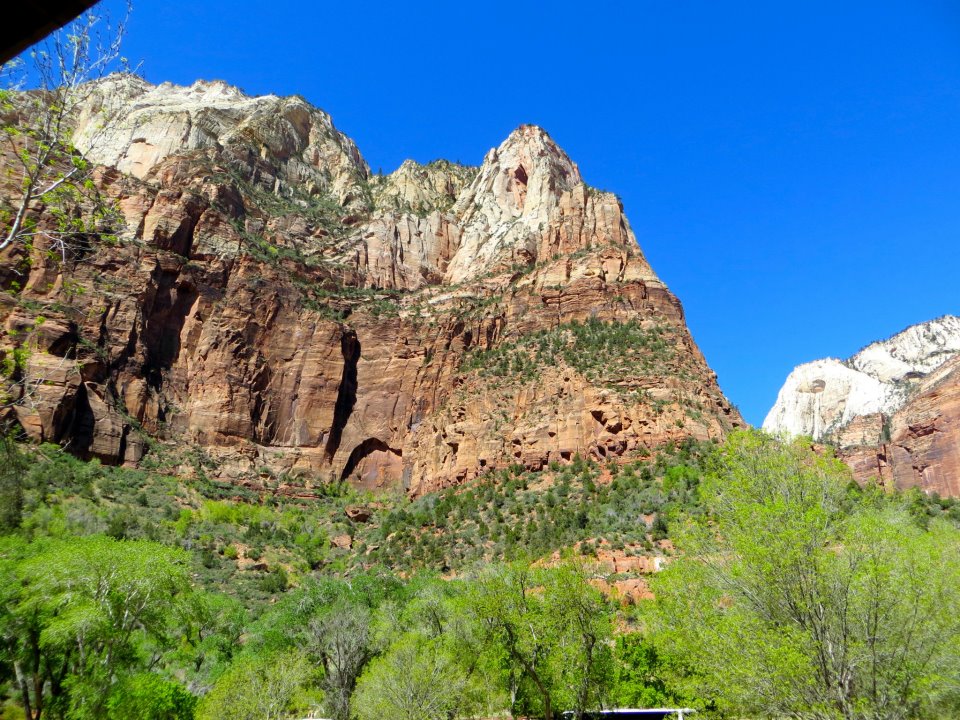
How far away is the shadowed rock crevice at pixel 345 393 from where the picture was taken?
2825 inches

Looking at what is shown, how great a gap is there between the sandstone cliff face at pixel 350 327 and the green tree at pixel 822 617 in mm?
38532

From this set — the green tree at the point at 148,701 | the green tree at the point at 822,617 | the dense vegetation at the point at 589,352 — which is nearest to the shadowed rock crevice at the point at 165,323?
the dense vegetation at the point at 589,352

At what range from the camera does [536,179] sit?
88125mm

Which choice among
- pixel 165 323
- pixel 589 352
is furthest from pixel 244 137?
pixel 589 352

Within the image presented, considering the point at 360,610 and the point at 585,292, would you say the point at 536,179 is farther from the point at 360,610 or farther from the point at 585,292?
the point at 360,610

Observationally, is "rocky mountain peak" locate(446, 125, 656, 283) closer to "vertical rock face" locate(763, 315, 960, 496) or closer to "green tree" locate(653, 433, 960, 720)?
"vertical rock face" locate(763, 315, 960, 496)

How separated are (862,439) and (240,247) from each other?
343ft

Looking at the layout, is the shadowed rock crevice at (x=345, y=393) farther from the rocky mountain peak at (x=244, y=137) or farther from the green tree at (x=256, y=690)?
the green tree at (x=256, y=690)

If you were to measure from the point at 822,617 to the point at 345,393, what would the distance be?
67723 millimetres

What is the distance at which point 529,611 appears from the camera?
2136 cm

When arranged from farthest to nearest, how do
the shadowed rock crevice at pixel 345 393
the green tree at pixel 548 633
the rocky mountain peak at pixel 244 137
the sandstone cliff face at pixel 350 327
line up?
the rocky mountain peak at pixel 244 137
the shadowed rock crevice at pixel 345 393
the sandstone cliff face at pixel 350 327
the green tree at pixel 548 633

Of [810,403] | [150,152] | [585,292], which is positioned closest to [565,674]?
[585,292]

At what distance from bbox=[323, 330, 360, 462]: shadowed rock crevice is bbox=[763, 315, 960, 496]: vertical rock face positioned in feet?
164

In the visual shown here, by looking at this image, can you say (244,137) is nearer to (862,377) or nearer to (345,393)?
(345,393)
